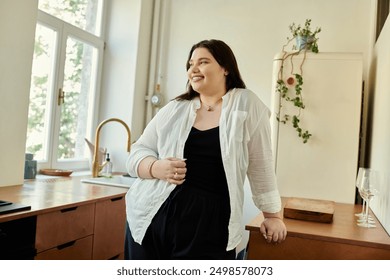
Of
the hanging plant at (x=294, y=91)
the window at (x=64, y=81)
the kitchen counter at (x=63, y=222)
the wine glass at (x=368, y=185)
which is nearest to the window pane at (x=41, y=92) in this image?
the window at (x=64, y=81)

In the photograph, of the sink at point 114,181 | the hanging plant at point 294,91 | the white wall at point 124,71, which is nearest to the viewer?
the hanging plant at point 294,91

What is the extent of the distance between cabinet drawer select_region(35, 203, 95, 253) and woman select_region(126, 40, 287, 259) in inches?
20.5

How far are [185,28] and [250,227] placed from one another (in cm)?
199

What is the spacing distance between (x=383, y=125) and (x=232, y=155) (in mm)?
861

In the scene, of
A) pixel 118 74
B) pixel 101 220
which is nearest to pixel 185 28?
pixel 118 74

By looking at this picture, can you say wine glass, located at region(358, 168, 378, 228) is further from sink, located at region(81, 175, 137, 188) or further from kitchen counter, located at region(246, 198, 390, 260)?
sink, located at region(81, 175, 137, 188)

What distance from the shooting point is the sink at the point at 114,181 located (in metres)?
2.21

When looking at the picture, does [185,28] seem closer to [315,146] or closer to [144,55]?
[144,55]

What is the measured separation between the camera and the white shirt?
40.4 inches

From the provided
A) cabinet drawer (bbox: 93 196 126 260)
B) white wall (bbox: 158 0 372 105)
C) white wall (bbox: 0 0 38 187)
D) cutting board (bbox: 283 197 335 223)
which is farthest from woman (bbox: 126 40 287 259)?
white wall (bbox: 158 0 372 105)

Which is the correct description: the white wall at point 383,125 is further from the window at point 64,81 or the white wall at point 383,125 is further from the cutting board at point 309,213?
the window at point 64,81

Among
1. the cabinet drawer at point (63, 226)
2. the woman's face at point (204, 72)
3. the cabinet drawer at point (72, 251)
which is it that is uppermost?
the woman's face at point (204, 72)

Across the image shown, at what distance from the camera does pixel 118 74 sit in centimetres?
288

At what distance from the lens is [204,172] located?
103cm
